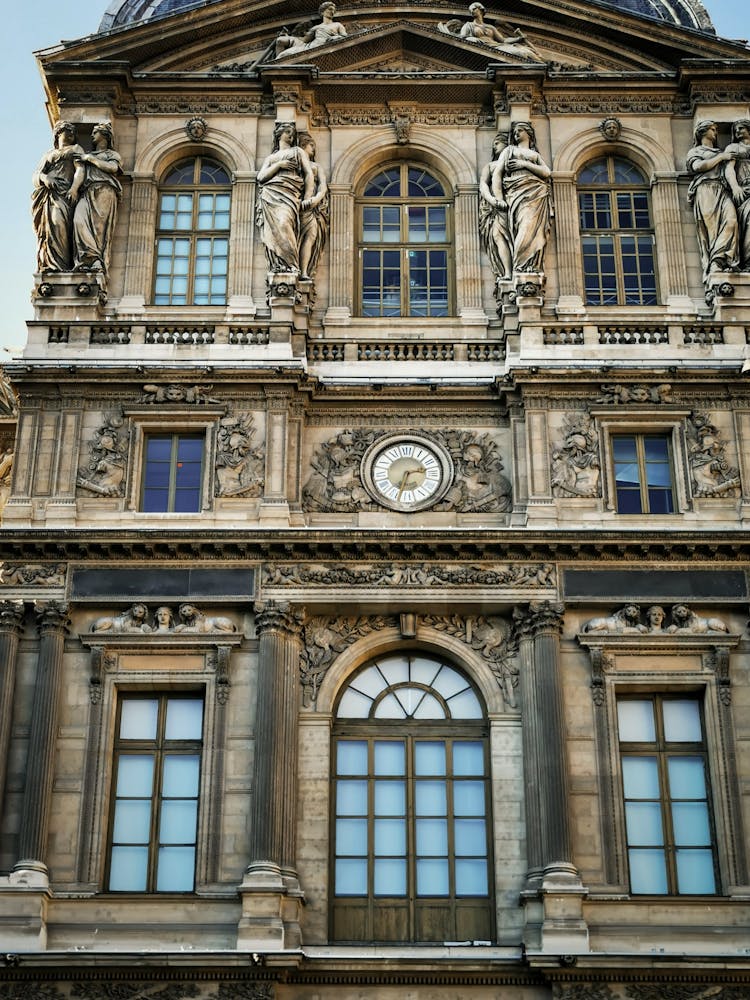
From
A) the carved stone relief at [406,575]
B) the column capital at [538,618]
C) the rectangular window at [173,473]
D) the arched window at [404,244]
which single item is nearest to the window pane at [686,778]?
the column capital at [538,618]

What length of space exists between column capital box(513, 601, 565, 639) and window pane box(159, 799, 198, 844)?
6.22 m

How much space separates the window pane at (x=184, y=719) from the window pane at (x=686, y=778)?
7937 millimetres

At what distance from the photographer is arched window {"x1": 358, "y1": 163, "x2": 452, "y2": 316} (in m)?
33.3

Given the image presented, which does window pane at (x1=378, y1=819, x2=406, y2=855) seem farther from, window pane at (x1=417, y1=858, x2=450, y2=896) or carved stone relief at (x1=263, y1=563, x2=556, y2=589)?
carved stone relief at (x1=263, y1=563, x2=556, y2=589)

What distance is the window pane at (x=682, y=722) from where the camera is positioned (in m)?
28.9

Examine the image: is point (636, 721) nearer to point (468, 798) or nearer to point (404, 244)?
point (468, 798)

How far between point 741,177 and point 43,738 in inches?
666

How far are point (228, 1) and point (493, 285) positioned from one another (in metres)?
8.38

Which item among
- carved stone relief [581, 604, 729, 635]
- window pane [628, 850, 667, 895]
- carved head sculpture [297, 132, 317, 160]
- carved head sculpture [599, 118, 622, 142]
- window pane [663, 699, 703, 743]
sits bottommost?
window pane [628, 850, 667, 895]

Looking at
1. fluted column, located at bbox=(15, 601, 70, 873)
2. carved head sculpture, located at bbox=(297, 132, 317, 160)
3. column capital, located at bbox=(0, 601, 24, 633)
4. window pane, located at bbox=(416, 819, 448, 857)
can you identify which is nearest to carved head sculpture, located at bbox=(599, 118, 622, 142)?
carved head sculpture, located at bbox=(297, 132, 317, 160)

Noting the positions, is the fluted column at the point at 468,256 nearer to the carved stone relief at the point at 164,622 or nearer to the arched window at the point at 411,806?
the arched window at the point at 411,806

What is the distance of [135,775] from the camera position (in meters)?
28.5

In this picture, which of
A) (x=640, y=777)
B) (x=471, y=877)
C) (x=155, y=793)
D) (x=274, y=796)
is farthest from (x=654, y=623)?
(x=155, y=793)

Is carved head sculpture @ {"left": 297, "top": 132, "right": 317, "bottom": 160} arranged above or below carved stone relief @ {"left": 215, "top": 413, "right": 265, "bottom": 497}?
above
